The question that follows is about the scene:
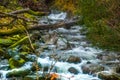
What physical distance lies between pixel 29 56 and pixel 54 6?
14.1 meters

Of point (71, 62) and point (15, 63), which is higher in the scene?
point (71, 62)

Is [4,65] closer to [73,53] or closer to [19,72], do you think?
[19,72]

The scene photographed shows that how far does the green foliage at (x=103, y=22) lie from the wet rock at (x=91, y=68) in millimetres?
766

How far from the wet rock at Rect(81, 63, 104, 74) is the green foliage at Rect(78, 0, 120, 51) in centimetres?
77

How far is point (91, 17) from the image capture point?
10594mm

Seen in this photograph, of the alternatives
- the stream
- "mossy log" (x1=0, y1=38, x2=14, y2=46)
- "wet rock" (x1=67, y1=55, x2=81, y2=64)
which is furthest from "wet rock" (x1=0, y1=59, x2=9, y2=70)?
"wet rock" (x1=67, y1=55, x2=81, y2=64)

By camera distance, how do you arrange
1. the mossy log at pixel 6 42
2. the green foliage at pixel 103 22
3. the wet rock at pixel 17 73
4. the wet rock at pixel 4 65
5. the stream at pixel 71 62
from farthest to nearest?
the mossy log at pixel 6 42, the wet rock at pixel 4 65, the stream at pixel 71 62, the green foliage at pixel 103 22, the wet rock at pixel 17 73

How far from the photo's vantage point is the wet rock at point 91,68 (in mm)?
10203

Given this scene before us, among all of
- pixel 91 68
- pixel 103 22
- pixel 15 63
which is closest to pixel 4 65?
pixel 15 63

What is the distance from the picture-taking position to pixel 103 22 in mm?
9664

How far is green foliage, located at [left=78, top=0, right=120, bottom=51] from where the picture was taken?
31.5 ft

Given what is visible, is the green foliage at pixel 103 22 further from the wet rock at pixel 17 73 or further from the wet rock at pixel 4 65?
the wet rock at pixel 4 65

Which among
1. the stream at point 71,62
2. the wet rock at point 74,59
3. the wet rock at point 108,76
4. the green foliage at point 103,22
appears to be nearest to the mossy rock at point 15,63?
the stream at point 71,62

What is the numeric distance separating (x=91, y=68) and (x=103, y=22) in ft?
5.36
